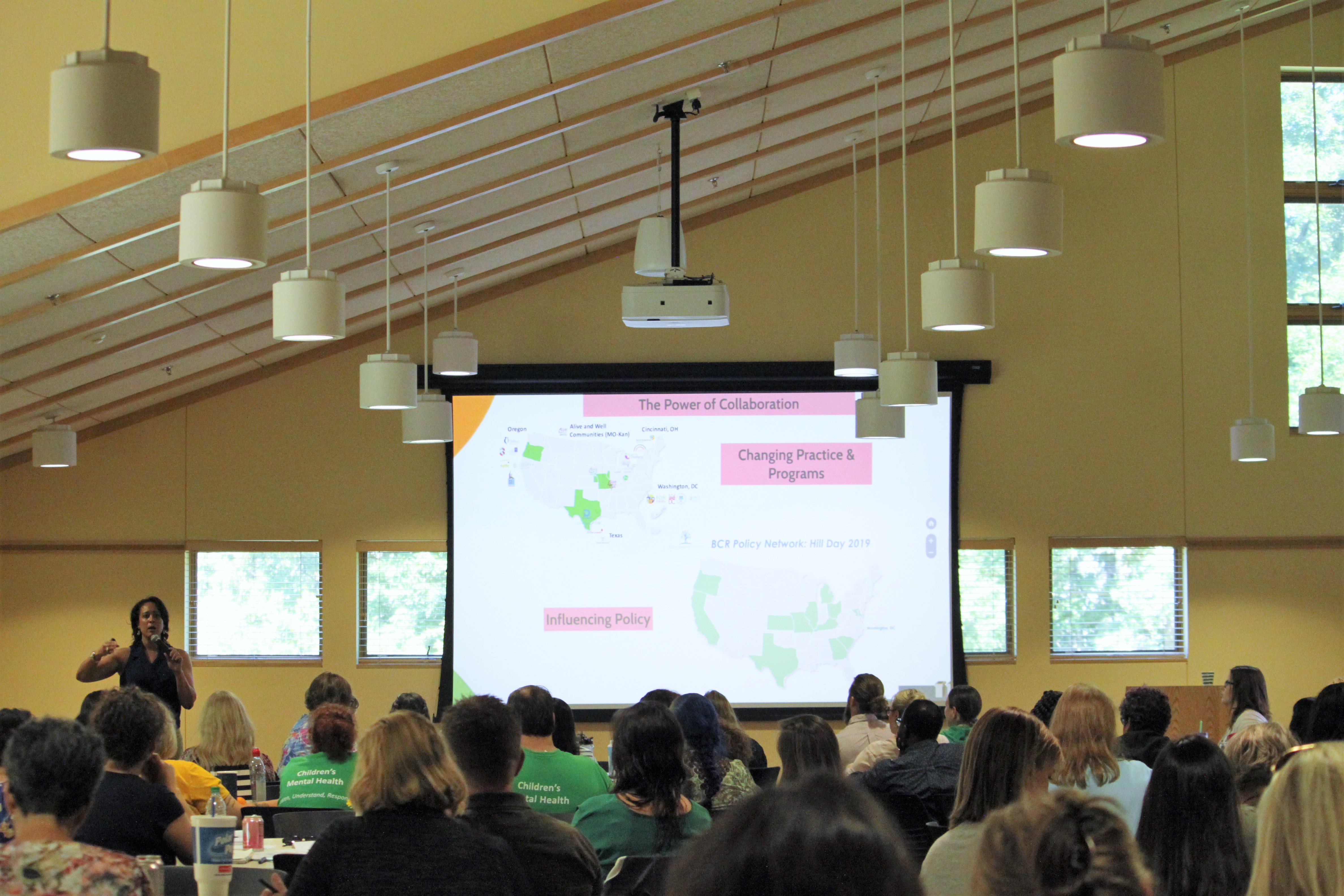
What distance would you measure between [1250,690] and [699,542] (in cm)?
420

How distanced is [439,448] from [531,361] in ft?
3.08

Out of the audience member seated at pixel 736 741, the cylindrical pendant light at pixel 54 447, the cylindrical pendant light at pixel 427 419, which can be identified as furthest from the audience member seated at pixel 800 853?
the cylindrical pendant light at pixel 54 447

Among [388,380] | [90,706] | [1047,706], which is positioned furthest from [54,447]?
[1047,706]

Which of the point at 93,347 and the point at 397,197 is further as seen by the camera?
the point at 93,347

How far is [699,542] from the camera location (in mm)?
10555

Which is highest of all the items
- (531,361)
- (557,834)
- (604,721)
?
(531,361)

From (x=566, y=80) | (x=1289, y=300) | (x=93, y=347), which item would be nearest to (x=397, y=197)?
(x=566, y=80)

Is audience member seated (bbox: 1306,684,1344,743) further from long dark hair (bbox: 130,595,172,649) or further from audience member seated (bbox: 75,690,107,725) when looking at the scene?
long dark hair (bbox: 130,595,172,649)

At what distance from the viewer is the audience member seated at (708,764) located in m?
5.13

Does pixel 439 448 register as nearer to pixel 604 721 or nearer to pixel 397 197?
pixel 604 721

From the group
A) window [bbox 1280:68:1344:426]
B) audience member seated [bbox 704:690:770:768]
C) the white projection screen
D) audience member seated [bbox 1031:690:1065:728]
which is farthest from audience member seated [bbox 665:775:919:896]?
window [bbox 1280:68:1344:426]

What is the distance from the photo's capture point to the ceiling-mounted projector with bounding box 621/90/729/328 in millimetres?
7254

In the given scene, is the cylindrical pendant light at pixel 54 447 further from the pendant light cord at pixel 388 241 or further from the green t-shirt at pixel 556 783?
the green t-shirt at pixel 556 783

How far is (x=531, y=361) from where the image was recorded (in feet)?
35.0
